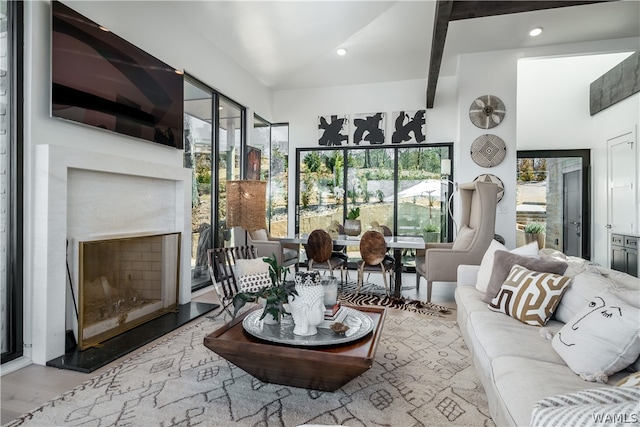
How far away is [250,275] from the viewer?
11.4 ft

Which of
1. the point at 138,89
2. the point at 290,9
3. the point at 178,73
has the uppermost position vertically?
the point at 290,9

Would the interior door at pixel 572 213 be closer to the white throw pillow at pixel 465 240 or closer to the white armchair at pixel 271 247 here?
the white throw pillow at pixel 465 240

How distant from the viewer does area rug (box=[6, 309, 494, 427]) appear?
1799mm

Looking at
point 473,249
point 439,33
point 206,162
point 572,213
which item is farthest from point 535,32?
point 206,162

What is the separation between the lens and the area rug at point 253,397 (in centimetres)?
180

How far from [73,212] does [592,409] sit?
328 centimetres

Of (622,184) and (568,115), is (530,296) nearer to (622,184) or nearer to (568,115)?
(622,184)

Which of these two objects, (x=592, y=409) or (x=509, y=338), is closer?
(x=592, y=409)

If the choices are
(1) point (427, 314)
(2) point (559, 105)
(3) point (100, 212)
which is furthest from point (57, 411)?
(2) point (559, 105)

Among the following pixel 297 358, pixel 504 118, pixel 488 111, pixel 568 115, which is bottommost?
pixel 297 358

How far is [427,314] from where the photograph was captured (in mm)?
3633

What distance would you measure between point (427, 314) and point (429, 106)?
3.81 metres

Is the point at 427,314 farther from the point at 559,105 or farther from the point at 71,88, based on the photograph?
the point at 559,105

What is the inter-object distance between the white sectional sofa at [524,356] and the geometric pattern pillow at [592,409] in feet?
0.71
